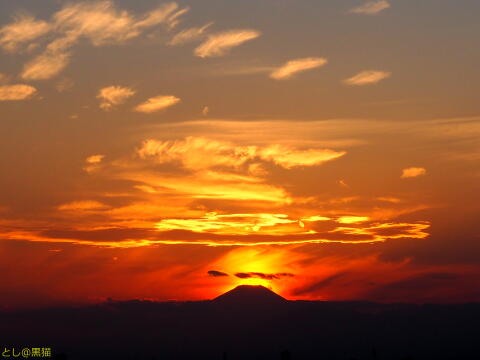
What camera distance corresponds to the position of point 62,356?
167000mm

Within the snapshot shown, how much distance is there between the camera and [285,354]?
196m

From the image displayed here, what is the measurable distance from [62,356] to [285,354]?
197 feet

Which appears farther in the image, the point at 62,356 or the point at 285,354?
the point at 285,354
